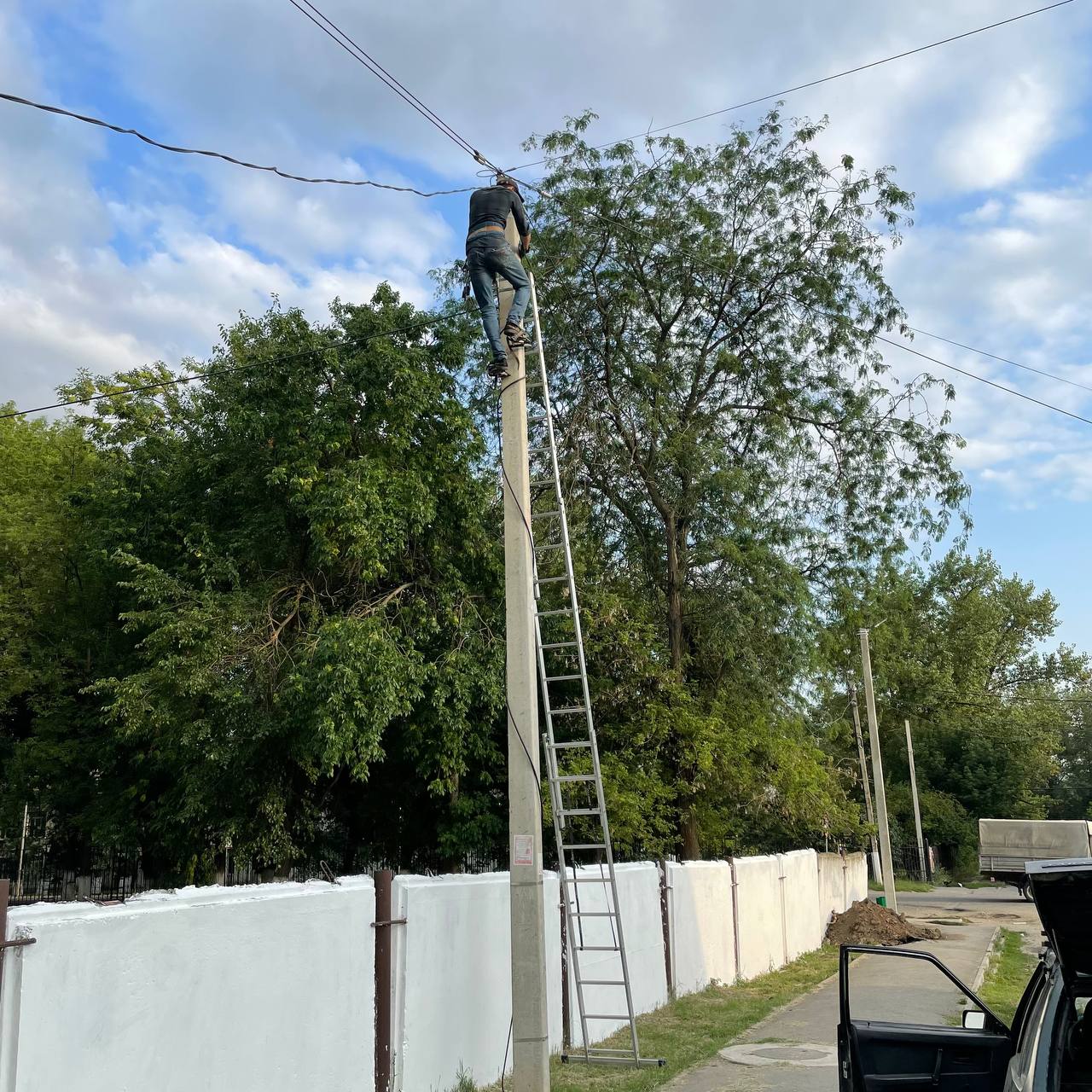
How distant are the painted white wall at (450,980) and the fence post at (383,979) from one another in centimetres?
13

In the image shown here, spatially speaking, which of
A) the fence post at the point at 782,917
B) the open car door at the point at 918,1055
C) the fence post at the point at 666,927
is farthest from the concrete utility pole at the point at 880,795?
the open car door at the point at 918,1055

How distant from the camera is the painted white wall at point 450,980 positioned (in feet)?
24.9

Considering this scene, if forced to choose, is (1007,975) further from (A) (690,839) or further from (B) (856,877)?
(B) (856,877)

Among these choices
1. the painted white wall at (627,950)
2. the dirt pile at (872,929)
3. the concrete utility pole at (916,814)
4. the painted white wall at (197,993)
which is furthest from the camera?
the concrete utility pole at (916,814)

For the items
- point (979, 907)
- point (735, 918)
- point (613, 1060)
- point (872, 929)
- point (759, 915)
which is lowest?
point (979, 907)

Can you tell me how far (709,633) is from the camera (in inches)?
852

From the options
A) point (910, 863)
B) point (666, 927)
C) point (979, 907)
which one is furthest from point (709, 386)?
point (910, 863)

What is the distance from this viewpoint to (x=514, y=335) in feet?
29.1

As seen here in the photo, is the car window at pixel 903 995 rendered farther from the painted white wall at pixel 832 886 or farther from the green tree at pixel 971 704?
the green tree at pixel 971 704

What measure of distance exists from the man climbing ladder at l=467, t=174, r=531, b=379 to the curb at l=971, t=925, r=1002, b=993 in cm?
1257

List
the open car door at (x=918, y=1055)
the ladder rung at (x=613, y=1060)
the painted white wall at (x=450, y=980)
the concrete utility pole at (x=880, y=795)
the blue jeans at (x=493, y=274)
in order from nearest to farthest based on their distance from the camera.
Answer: the open car door at (x=918, y=1055) < the painted white wall at (x=450, y=980) < the blue jeans at (x=493, y=274) < the ladder rung at (x=613, y=1060) < the concrete utility pole at (x=880, y=795)

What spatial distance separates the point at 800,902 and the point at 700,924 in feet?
25.0

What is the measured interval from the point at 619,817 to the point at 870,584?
326 inches

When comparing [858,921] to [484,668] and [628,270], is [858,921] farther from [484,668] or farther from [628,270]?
[628,270]
